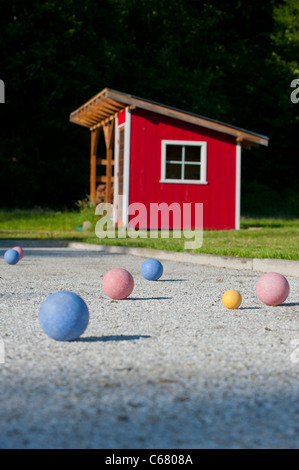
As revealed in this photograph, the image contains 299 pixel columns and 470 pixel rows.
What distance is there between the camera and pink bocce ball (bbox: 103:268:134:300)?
5.56 meters

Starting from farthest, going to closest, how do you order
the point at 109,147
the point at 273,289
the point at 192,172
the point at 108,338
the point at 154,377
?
the point at 109,147 < the point at 192,172 < the point at 273,289 < the point at 108,338 < the point at 154,377

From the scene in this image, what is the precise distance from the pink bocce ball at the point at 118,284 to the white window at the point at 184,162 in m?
11.6

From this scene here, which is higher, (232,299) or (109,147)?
(109,147)

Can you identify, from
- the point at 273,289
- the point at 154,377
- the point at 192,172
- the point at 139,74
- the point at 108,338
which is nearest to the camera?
the point at 154,377

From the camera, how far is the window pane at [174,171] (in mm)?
A: 17656

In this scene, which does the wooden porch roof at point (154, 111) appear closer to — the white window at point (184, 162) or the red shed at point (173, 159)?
the red shed at point (173, 159)

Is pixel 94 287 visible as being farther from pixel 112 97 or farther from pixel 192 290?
pixel 112 97

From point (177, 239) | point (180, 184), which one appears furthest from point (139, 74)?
point (177, 239)

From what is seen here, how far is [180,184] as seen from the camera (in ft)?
56.7

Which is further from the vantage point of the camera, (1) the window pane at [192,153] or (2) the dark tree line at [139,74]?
(2) the dark tree line at [139,74]

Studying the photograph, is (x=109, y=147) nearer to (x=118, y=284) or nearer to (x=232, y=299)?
(x=118, y=284)

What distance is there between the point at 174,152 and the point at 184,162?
16.2 inches

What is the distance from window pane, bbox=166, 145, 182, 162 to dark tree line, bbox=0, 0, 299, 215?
11412 mm

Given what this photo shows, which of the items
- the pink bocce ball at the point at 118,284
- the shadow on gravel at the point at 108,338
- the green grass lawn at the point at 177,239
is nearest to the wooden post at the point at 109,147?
the green grass lawn at the point at 177,239
